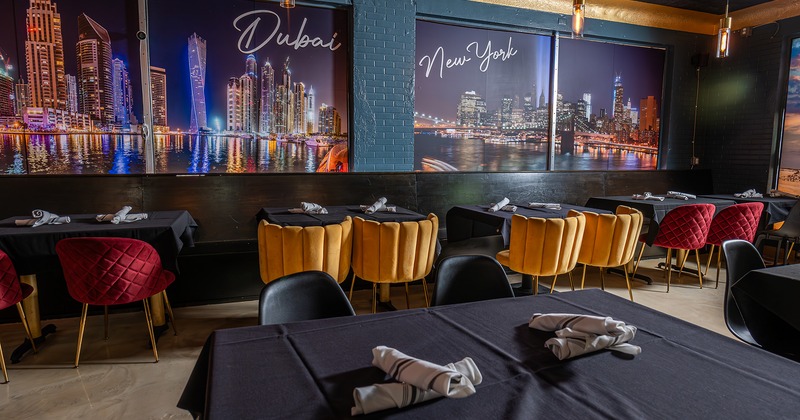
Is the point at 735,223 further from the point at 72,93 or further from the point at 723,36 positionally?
the point at 72,93

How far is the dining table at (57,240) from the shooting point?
10.7 feet

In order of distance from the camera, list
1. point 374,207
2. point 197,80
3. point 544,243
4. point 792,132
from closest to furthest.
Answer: point 544,243 → point 374,207 → point 197,80 → point 792,132

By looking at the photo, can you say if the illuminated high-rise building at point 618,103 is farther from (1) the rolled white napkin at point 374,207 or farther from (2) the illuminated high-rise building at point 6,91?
(2) the illuminated high-rise building at point 6,91

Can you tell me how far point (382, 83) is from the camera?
564cm

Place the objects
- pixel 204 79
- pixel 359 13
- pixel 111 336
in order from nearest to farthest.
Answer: pixel 111 336 → pixel 204 79 → pixel 359 13

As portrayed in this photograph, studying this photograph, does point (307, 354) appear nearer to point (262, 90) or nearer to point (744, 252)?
point (744, 252)

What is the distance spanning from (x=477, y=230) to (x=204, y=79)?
11.1 feet

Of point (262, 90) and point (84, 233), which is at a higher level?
point (262, 90)

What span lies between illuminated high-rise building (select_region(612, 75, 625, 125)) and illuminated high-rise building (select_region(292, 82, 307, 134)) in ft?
15.9

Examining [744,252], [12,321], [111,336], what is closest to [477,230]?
[744,252]

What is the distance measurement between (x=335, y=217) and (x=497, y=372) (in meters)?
3.01

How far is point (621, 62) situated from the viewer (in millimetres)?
7367

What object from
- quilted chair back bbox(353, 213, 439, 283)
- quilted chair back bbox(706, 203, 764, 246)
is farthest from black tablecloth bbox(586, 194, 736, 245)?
quilted chair back bbox(353, 213, 439, 283)

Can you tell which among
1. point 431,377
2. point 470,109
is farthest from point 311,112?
point 431,377
